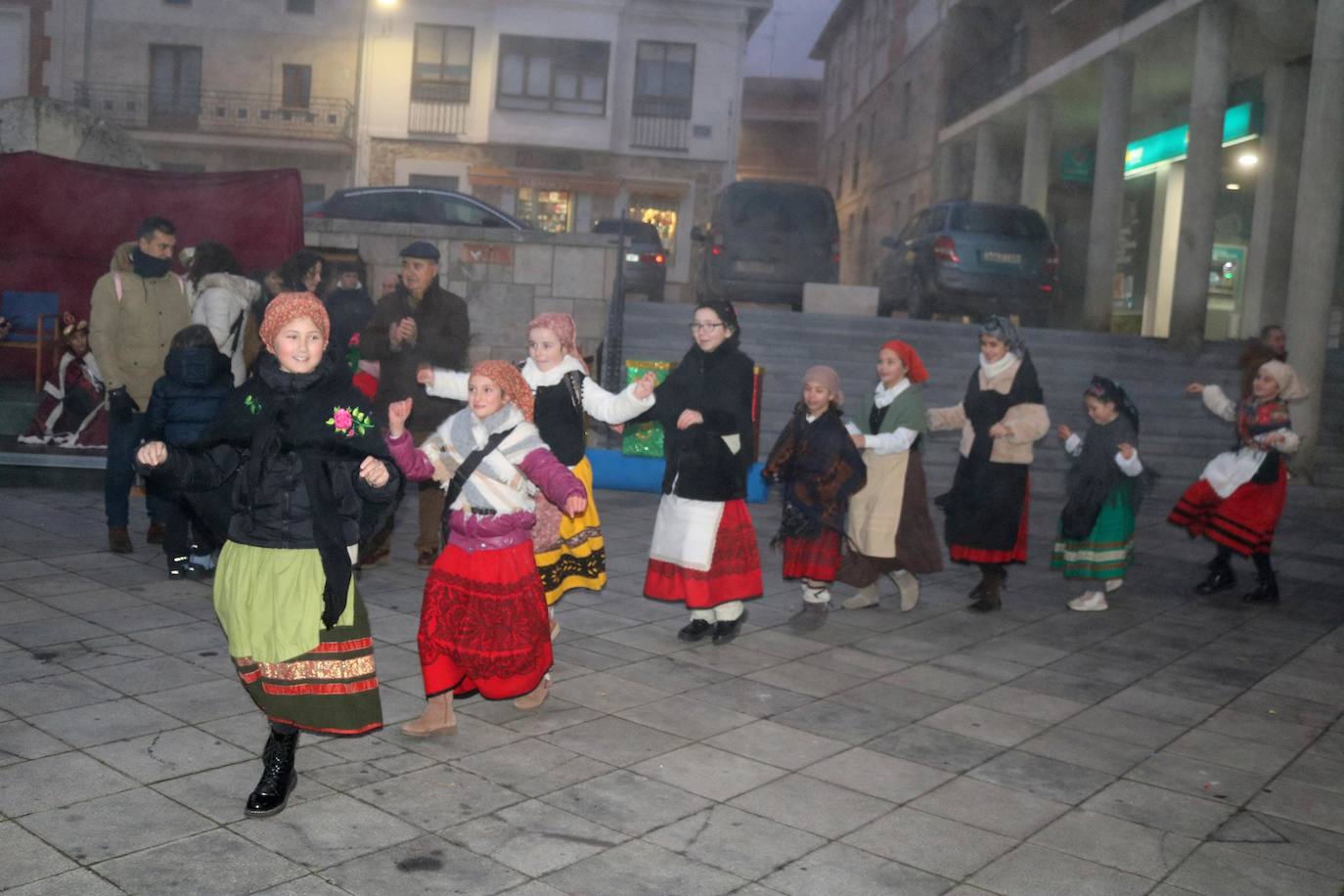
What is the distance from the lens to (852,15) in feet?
147

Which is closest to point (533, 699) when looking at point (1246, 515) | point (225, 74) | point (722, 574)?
point (722, 574)

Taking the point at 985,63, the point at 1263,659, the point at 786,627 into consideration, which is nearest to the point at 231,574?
the point at 786,627

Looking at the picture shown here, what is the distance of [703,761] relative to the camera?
535cm

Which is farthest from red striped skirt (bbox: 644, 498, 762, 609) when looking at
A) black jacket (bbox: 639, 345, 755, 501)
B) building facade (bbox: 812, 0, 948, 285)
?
building facade (bbox: 812, 0, 948, 285)

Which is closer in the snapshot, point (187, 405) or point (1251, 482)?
point (187, 405)

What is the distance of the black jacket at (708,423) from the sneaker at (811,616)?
107 cm

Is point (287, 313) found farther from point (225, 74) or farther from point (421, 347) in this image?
point (225, 74)

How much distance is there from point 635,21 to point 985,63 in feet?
33.0

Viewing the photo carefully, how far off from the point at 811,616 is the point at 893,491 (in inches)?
35.3

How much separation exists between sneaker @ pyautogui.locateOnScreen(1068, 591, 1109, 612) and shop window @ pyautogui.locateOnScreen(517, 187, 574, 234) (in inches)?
1068

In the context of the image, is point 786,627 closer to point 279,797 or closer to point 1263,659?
point 1263,659

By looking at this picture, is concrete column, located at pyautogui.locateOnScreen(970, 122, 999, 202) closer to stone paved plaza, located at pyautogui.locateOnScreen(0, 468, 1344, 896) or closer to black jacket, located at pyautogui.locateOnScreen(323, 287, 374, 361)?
black jacket, located at pyautogui.locateOnScreen(323, 287, 374, 361)

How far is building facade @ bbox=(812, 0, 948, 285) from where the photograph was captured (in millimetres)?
32625

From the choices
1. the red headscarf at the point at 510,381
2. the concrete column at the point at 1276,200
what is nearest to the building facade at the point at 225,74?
the concrete column at the point at 1276,200
